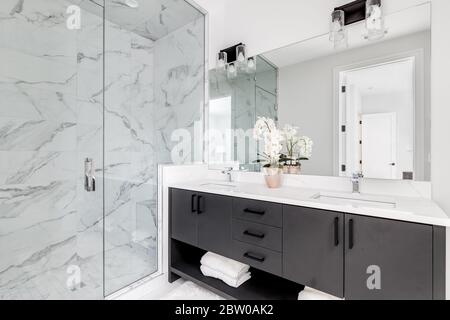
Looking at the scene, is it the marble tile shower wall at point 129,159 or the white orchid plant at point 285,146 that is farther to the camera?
the marble tile shower wall at point 129,159

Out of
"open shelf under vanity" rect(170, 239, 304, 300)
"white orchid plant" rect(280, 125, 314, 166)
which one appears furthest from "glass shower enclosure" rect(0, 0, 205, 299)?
"white orchid plant" rect(280, 125, 314, 166)

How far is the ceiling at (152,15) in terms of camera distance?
2.08 m

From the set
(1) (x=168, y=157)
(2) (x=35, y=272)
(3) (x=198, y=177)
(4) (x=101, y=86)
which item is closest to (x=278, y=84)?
(3) (x=198, y=177)

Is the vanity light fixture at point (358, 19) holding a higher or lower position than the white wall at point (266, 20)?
lower

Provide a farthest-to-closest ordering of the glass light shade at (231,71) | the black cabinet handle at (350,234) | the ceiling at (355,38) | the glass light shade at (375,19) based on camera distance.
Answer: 1. the glass light shade at (231,71)
2. the glass light shade at (375,19)
3. the ceiling at (355,38)
4. the black cabinet handle at (350,234)

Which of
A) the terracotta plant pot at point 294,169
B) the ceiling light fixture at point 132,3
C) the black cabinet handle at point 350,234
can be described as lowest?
the black cabinet handle at point 350,234

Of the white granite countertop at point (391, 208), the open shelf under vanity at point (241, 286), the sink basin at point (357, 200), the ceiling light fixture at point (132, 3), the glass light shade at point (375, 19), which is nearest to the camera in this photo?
the white granite countertop at point (391, 208)

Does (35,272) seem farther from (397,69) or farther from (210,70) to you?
(397,69)

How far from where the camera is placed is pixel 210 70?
2395 millimetres

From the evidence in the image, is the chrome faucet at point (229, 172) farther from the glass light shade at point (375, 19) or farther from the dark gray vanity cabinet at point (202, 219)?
the glass light shade at point (375, 19)

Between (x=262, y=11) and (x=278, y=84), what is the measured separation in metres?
0.69

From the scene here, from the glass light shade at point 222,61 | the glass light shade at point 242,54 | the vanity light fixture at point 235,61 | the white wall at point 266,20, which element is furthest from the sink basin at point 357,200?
the glass light shade at point 222,61

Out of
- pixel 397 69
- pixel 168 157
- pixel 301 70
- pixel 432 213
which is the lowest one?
pixel 432 213

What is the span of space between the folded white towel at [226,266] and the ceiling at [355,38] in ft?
5.08
